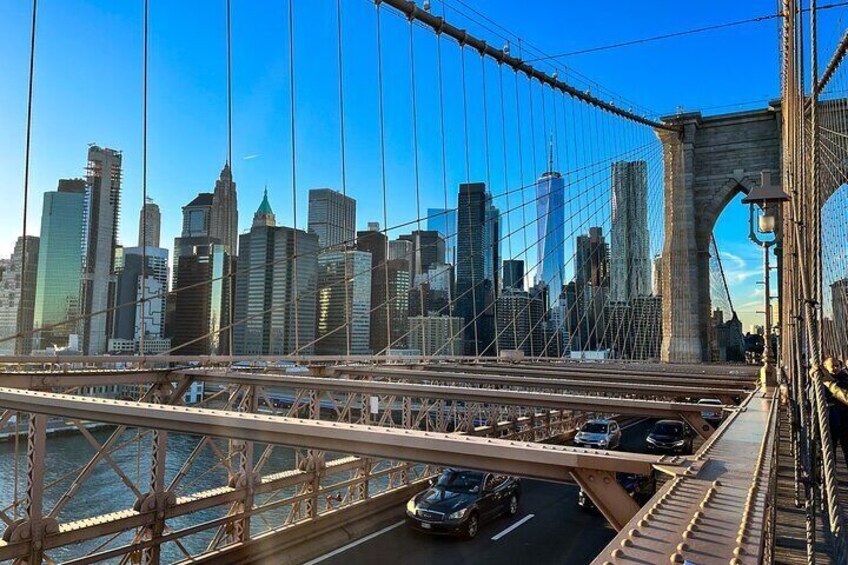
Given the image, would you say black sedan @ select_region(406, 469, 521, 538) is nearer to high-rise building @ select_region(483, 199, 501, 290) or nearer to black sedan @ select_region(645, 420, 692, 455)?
→ black sedan @ select_region(645, 420, 692, 455)

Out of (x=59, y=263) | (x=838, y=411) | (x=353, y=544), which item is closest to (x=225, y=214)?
(x=59, y=263)

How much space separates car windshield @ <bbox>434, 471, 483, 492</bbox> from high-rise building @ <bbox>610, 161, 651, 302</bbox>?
63.8 ft

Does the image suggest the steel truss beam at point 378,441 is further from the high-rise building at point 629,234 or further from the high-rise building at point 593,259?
the high-rise building at point 629,234

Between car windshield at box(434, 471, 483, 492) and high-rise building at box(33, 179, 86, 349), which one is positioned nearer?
high-rise building at box(33, 179, 86, 349)

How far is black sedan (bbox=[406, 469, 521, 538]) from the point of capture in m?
10.3

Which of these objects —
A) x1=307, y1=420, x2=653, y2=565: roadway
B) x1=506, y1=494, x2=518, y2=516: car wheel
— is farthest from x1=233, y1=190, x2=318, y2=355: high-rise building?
x1=506, y1=494, x2=518, y2=516: car wheel

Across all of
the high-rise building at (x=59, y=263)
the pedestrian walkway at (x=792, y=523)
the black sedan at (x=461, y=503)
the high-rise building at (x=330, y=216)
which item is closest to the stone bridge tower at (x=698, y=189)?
the black sedan at (x=461, y=503)

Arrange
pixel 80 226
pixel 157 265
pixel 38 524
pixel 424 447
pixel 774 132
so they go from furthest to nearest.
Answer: pixel 774 132
pixel 157 265
pixel 80 226
pixel 38 524
pixel 424 447

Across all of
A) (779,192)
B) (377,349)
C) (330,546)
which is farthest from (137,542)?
(377,349)

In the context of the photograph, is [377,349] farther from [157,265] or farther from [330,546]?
[330,546]

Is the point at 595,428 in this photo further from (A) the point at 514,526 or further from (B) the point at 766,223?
(B) the point at 766,223

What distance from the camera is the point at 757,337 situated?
17.2 m

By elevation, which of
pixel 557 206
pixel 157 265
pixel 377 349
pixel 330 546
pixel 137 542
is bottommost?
pixel 330 546

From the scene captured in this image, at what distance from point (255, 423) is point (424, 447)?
997 mm
